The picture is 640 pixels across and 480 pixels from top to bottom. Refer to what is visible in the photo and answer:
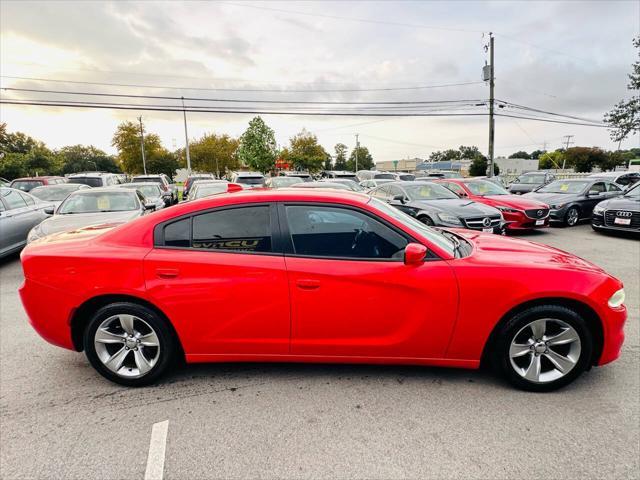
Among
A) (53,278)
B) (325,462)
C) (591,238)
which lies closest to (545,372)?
(325,462)

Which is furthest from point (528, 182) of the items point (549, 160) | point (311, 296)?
point (549, 160)

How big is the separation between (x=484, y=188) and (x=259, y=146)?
145 ft

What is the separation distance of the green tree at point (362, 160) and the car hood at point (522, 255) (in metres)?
90.4

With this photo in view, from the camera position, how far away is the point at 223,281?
2633mm

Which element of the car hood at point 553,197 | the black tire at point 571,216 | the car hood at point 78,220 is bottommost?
the black tire at point 571,216

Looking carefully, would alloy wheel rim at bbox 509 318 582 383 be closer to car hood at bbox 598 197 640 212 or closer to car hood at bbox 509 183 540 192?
car hood at bbox 598 197 640 212

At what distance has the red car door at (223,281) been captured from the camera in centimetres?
263

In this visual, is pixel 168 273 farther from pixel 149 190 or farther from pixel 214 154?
pixel 214 154

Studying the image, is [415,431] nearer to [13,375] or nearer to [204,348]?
[204,348]

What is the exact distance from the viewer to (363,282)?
258 centimetres

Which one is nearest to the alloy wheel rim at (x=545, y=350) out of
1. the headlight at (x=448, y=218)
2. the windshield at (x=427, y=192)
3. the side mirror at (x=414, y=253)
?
the side mirror at (x=414, y=253)

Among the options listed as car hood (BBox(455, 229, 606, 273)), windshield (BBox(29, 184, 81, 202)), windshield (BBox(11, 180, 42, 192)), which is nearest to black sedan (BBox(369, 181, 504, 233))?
car hood (BBox(455, 229, 606, 273))

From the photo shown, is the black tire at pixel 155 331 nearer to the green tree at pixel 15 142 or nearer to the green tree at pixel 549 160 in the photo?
the green tree at pixel 15 142

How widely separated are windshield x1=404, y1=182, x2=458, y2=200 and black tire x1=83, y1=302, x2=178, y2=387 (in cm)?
A: 771
